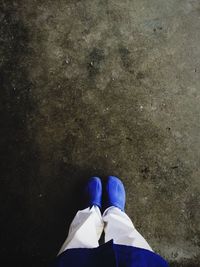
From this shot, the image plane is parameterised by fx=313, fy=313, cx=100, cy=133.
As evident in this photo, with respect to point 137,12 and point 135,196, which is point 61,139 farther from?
point 137,12

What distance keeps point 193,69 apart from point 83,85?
0.81m

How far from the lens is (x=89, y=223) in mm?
1715

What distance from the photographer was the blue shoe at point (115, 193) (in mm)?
1983

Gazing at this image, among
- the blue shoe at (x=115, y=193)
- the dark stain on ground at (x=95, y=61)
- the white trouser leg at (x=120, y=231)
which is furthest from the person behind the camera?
the dark stain on ground at (x=95, y=61)

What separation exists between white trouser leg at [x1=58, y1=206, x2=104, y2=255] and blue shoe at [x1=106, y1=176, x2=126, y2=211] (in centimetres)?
12

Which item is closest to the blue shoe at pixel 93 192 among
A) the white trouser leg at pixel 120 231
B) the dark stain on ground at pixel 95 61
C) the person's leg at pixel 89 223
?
the person's leg at pixel 89 223

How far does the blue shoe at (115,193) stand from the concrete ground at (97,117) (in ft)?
0.27

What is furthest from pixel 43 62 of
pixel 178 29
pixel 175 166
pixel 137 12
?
pixel 175 166

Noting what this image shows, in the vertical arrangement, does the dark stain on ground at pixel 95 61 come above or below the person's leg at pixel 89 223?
above

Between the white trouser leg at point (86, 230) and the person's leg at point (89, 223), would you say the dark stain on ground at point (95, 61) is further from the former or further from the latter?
the white trouser leg at point (86, 230)

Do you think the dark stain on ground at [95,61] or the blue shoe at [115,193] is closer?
the blue shoe at [115,193]

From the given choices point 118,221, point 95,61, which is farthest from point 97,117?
point 118,221

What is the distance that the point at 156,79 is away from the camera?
7.36 ft

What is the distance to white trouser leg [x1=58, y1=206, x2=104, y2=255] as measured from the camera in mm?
1528
